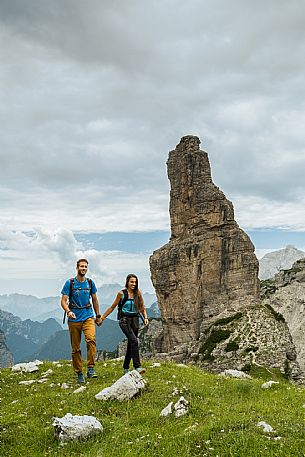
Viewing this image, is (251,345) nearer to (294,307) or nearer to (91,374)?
(91,374)

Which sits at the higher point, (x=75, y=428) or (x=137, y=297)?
(x=137, y=297)

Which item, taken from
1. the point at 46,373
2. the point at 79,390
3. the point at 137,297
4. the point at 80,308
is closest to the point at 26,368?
the point at 46,373

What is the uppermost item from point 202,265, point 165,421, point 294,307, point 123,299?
point 202,265

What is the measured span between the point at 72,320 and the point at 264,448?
358 inches

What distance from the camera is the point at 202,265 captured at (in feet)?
297

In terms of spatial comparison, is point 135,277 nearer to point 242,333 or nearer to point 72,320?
point 72,320

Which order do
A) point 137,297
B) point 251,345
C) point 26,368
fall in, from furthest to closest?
1. point 251,345
2. point 26,368
3. point 137,297

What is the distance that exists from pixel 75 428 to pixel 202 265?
83310mm

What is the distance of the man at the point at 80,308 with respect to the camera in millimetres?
14664

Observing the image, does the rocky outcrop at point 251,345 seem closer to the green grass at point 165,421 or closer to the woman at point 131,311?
the woman at point 131,311

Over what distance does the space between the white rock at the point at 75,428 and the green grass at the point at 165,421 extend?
177 millimetres

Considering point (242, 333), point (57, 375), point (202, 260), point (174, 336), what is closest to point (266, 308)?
point (242, 333)

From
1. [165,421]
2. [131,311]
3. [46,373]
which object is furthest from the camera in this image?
[46,373]

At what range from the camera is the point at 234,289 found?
291 feet
